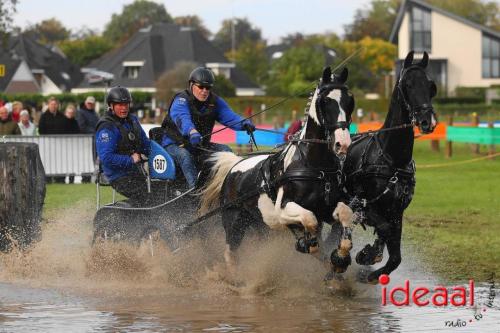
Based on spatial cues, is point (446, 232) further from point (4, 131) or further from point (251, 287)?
point (4, 131)

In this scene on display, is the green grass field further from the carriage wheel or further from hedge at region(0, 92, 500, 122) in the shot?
hedge at region(0, 92, 500, 122)

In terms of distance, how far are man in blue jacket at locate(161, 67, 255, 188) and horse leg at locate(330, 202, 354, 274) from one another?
2175 mm

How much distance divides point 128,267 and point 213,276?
3.78ft

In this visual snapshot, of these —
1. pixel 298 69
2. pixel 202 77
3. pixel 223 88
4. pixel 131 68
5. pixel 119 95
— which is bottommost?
pixel 119 95

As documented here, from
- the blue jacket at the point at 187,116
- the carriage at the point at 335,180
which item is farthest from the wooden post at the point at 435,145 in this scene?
the carriage at the point at 335,180

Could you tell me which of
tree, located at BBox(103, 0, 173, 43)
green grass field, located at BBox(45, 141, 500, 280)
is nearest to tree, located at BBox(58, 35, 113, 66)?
tree, located at BBox(103, 0, 173, 43)

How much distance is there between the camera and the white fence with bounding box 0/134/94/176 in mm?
24984

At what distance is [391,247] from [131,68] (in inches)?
3542

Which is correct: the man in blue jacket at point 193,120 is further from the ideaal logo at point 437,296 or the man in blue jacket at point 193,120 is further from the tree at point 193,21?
the tree at point 193,21

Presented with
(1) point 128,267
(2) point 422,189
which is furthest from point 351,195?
(2) point 422,189

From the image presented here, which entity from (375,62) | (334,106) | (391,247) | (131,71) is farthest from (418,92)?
(375,62)

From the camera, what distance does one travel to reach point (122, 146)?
12195 mm

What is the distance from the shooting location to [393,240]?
1046cm

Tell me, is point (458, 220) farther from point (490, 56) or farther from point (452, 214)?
point (490, 56)
